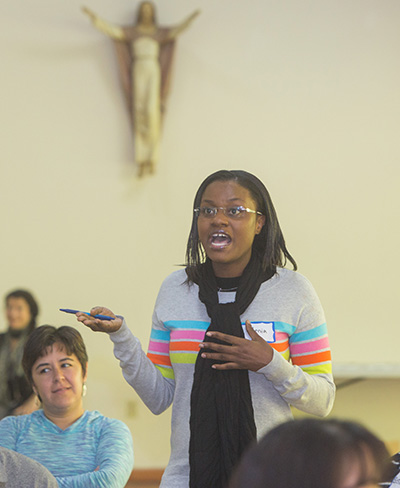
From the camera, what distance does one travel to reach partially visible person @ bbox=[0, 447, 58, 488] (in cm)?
211

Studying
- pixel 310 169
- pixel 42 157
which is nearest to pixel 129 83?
pixel 42 157

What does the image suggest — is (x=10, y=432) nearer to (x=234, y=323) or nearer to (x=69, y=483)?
(x=69, y=483)

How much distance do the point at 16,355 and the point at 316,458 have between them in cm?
457

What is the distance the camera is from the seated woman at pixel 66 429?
2.79m

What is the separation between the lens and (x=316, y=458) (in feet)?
2.61

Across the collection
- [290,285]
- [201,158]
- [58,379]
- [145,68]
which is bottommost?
[58,379]

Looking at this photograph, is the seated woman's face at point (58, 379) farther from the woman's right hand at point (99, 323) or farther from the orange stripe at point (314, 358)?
the orange stripe at point (314, 358)

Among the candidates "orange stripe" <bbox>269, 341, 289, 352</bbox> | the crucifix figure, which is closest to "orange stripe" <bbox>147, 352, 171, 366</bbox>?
"orange stripe" <bbox>269, 341, 289, 352</bbox>

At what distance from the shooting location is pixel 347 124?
644 centimetres

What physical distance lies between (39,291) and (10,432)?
338 centimetres

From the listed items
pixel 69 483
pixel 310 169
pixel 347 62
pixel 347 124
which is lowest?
pixel 69 483

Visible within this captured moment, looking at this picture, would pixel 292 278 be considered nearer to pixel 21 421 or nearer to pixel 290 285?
pixel 290 285

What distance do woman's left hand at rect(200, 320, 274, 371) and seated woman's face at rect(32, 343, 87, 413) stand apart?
119 centimetres

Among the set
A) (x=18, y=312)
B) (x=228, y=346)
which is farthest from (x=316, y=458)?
(x=18, y=312)
